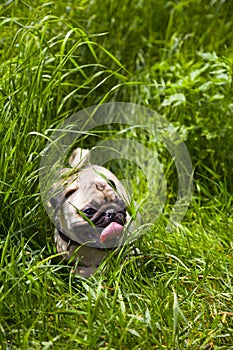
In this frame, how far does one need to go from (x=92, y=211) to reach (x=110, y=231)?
94mm

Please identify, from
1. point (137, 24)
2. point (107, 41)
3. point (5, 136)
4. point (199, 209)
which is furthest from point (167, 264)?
point (137, 24)

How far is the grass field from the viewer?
192 centimetres

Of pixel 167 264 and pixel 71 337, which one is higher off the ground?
pixel 71 337

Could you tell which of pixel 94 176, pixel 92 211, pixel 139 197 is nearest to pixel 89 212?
pixel 92 211

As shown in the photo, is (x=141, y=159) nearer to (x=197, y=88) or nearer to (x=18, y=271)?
(x=197, y=88)

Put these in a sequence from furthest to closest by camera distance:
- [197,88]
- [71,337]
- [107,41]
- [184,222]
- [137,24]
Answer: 1. [137,24]
2. [107,41]
3. [197,88]
4. [184,222]
5. [71,337]

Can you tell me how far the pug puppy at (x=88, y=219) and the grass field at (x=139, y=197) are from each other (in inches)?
2.2

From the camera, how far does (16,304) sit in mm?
1938

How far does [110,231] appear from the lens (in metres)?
2.11

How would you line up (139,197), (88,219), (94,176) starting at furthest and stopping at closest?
(139,197)
(94,176)
(88,219)

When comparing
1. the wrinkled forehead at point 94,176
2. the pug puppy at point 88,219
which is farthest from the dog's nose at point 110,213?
the wrinkled forehead at point 94,176

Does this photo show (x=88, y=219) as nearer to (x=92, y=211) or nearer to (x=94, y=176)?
(x=92, y=211)

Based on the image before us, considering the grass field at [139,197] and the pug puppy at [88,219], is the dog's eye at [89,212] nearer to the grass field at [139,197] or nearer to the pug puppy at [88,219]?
the pug puppy at [88,219]

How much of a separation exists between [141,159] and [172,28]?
3.01 feet
